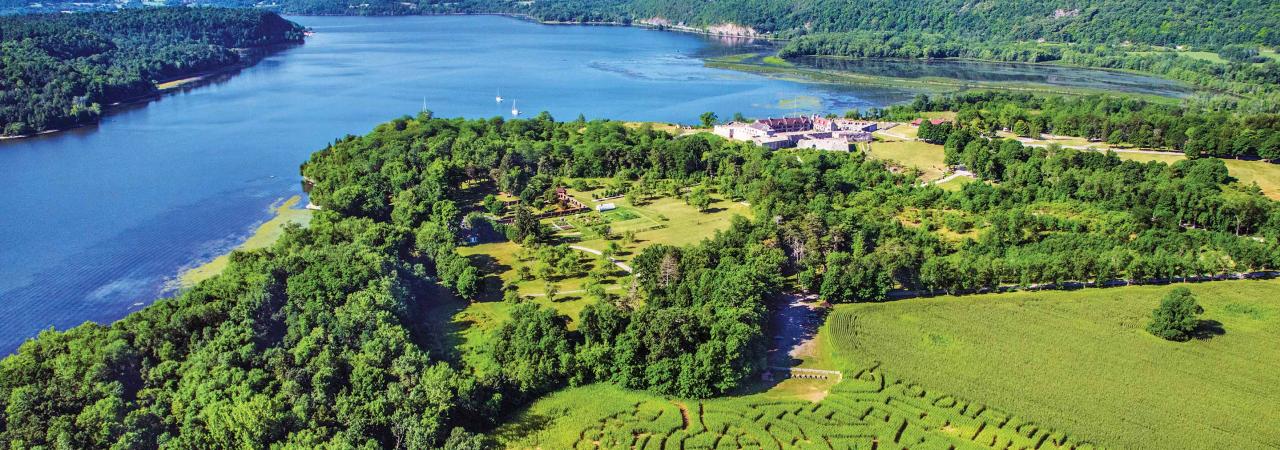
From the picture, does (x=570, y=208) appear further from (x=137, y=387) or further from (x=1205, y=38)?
(x=1205, y=38)

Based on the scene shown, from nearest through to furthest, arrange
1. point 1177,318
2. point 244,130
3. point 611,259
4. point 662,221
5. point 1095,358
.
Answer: point 1095,358
point 1177,318
point 611,259
point 662,221
point 244,130

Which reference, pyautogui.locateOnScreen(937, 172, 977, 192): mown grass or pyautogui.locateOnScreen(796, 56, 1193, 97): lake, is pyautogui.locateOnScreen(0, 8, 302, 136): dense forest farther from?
pyautogui.locateOnScreen(796, 56, 1193, 97): lake

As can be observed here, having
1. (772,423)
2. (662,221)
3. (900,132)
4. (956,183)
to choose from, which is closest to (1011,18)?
(900,132)

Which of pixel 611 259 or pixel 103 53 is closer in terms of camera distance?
pixel 611 259

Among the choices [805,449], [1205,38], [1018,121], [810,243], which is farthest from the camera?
[1205,38]

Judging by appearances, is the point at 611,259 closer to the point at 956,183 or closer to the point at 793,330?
the point at 793,330

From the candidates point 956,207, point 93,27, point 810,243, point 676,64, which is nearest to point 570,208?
point 810,243
